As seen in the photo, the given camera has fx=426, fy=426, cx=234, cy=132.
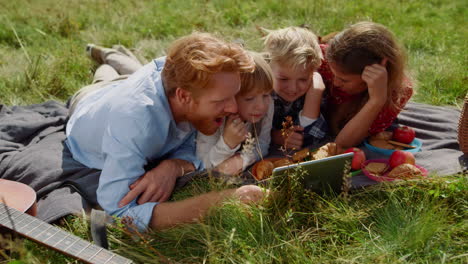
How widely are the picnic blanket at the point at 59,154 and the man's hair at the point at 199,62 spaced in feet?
2.81

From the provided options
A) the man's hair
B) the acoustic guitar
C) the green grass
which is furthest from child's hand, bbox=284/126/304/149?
the acoustic guitar

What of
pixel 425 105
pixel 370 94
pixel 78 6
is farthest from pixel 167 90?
pixel 78 6

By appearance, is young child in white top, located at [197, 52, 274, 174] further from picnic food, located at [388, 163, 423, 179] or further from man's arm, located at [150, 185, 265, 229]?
picnic food, located at [388, 163, 423, 179]

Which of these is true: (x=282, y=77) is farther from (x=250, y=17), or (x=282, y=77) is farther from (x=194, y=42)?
(x=250, y=17)

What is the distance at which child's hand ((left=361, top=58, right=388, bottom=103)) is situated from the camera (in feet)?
11.2

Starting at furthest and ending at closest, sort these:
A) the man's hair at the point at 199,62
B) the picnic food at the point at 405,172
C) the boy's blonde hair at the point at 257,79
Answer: the boy's blonde hair at the point at 257,79 < the picnic food at the point at 405,172 < the man's hair at the point at 199,62

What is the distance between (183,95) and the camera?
2.92 metres

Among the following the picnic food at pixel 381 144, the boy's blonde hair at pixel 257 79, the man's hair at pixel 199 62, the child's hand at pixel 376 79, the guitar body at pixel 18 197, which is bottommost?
the picnic food at pixel 381 144

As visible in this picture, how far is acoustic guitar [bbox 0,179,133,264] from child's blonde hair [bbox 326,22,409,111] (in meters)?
2.32

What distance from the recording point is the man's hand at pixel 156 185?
2863 mm

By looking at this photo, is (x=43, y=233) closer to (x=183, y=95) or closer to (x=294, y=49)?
(x=183, y=95)

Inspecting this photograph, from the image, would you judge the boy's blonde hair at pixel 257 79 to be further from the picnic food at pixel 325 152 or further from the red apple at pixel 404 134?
the red apple at pixel 404 134

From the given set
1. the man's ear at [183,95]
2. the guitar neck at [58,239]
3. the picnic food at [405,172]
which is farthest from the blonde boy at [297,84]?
the guitar neck at [58,239]

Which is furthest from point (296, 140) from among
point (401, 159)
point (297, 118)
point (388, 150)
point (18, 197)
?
point (18, 197)
